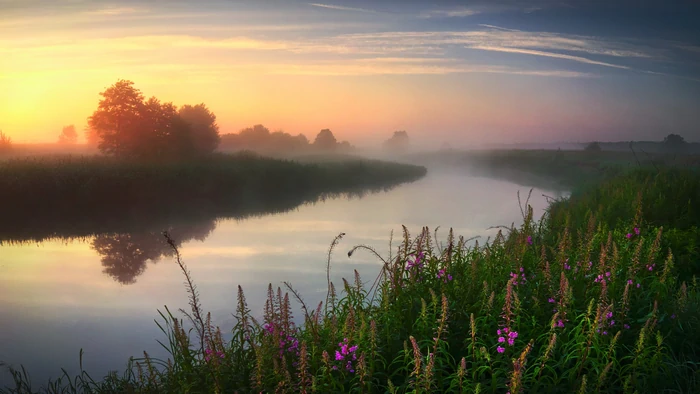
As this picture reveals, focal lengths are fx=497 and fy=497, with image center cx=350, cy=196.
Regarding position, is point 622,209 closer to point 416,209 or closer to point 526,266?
point 526,266

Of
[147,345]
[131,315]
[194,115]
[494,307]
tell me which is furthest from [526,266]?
[194,115]

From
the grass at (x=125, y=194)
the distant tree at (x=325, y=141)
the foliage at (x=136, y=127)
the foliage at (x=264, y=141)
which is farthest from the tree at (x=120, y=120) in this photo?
the distant tree at (x=325, y=141)

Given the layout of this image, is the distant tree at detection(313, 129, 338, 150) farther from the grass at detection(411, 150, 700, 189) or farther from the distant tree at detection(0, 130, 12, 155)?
the distant tree at detection(0, 130, 12, 155)

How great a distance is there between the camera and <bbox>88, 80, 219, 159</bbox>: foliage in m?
30.9

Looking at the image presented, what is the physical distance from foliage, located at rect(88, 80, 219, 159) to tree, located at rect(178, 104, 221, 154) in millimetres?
8844

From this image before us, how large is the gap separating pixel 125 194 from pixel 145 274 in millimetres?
11063

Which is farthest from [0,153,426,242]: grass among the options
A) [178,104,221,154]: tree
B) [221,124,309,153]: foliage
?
[221,124,309,153]: foliage

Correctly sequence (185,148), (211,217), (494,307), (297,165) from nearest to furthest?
(494,307)
(211,217)
(185,148)
(297,165)

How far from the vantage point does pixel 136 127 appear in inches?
1236

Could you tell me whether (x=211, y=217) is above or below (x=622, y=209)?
below

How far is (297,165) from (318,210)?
12.2 m

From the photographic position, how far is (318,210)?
24656 mm

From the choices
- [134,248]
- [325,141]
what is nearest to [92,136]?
[134,248]

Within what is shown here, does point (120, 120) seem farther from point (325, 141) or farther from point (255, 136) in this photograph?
point (325, 141)
